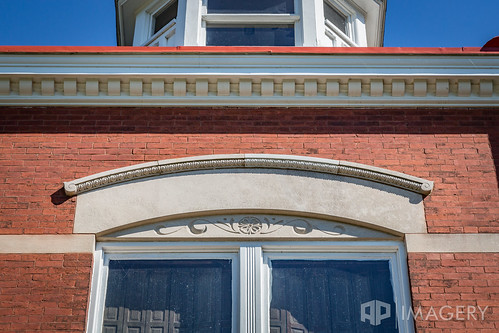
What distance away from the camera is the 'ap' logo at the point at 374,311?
23.3 feet

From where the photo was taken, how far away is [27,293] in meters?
7.02

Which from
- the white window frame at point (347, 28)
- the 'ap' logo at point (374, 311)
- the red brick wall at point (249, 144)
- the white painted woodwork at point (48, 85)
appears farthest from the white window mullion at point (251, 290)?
the white window frame at point (347, 28)

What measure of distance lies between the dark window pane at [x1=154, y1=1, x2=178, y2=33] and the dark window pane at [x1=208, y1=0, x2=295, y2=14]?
1.09 m

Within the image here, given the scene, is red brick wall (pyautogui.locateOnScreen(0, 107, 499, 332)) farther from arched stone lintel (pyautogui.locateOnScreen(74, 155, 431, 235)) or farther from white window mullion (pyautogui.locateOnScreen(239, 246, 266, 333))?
white window mullion (pyautogui.locateOnScreen(239, 246, 266, 333))

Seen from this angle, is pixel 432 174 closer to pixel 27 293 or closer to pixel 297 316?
pixel 297 316

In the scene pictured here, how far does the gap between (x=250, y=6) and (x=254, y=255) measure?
515 centimetres

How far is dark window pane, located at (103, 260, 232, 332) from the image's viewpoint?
279 inches

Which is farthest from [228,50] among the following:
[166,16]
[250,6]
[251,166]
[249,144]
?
[166,16]

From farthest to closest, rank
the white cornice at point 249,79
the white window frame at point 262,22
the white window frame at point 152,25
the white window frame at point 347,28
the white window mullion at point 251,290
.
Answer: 1. the white window frame at point 347,28
2. the white window frame at point 152,25
3. the white window frame at point 262,22
4. the white cornice at point 249,79
5. the white window mullion at point 251,290

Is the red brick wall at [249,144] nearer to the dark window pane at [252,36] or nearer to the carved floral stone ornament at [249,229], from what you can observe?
the carved floral stone ornament at [249,229]

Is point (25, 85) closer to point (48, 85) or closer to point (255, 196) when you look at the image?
point (48, 85)

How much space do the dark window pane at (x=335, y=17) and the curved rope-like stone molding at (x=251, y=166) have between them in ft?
15.7

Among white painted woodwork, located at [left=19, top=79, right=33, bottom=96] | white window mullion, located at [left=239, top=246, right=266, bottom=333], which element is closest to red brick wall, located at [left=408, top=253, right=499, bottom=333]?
white window mullion, located at [left=239, top=246, right=266, bottom=333]

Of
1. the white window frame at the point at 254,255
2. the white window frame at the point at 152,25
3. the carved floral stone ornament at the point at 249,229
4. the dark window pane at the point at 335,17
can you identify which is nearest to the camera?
the white window frame at the point at 254,255
